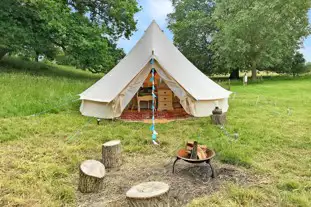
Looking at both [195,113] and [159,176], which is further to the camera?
[195,113]

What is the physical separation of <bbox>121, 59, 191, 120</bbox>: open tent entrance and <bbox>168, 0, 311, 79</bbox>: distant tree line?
11569mm

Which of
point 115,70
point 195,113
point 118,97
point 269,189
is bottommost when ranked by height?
point 269,189

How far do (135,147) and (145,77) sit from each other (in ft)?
8.88

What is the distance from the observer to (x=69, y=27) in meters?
14.9

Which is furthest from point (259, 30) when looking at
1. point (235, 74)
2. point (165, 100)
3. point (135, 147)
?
point (135, 147)

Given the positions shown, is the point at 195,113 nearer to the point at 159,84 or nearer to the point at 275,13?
the point at 159,84

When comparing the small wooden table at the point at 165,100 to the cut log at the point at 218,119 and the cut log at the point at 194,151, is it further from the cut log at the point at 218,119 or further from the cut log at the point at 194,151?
the cut log at the point at 194,151

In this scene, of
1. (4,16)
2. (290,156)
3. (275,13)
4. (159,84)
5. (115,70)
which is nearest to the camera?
(290,156)

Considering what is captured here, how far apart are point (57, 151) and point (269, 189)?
3421 millimetres

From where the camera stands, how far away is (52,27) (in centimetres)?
1410

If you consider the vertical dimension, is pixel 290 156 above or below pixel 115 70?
below

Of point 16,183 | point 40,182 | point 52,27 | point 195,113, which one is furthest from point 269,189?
point 52,27

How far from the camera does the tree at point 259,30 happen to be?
18844 mm

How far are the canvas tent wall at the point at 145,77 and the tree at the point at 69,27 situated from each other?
757 cm
